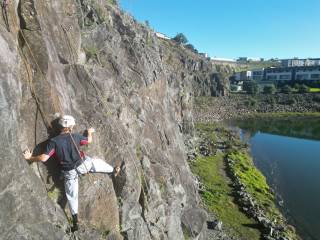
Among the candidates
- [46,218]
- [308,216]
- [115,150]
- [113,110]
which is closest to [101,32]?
[113,110]

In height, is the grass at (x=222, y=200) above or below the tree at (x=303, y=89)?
below

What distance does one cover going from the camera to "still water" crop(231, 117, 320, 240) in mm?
43438

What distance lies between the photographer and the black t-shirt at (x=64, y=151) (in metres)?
11.9

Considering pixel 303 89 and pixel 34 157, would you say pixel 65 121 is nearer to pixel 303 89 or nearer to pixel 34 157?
Answer: pixel 34 157

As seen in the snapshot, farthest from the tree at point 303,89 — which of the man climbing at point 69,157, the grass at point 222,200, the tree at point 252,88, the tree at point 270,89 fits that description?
the man climbing at point 69,157

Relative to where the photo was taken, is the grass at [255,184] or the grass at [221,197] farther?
the grass at [255,184]

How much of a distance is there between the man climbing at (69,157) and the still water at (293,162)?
3105cm

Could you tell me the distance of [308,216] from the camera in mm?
42844

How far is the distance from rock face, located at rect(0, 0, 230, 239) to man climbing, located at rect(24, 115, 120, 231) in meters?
0.41

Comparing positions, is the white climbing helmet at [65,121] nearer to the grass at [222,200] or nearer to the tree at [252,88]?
the grass at [222,200]

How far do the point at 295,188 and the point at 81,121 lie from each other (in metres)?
44.4

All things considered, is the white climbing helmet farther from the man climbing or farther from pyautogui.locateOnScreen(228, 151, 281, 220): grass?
pyautogui.locateOnScreen(228, 151, 281, 220): grass

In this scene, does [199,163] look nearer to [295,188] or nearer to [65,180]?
[295,188]

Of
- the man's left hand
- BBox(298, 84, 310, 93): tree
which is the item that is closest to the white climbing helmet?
the man's left hand
